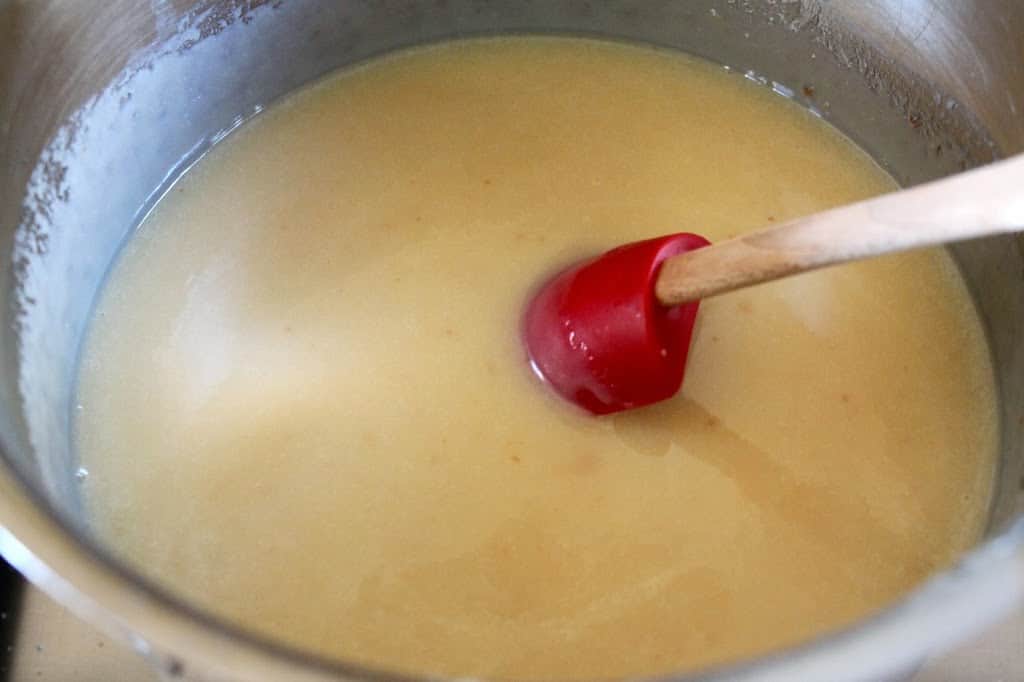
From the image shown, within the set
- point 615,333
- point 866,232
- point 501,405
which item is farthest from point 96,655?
point 866,232

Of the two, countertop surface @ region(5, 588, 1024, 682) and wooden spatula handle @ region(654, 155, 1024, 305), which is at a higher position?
wooden spatula handle @ region(654, 155, 1024, 305)

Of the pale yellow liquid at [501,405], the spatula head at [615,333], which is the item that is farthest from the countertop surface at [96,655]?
the spatula head at [615,333]

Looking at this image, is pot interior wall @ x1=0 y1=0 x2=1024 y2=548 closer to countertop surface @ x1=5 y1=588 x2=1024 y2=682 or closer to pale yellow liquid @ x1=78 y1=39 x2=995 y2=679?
pale yellow liquid @ x1=78 y1=39 x2=995 y2=679

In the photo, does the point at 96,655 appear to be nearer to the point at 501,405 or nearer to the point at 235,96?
the point at 501,405

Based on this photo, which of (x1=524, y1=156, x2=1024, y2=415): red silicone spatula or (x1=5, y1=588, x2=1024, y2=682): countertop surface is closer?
(x1=524, y1=156, x2=1024, y2=415): red silicone spatula


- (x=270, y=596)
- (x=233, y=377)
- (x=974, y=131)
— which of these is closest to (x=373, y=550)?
(x=270, y=596)

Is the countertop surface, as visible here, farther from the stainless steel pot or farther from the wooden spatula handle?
the wooden spatula handle

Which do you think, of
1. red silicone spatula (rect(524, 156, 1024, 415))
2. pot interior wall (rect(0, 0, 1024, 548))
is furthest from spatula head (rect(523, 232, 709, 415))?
pot interior wall (rect(0, 0, 1024, 548))

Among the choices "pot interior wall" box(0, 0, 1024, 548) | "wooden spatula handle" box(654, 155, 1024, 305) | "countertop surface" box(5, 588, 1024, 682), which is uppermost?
"pot interior wall" box(0, 0, 1024, 548)
